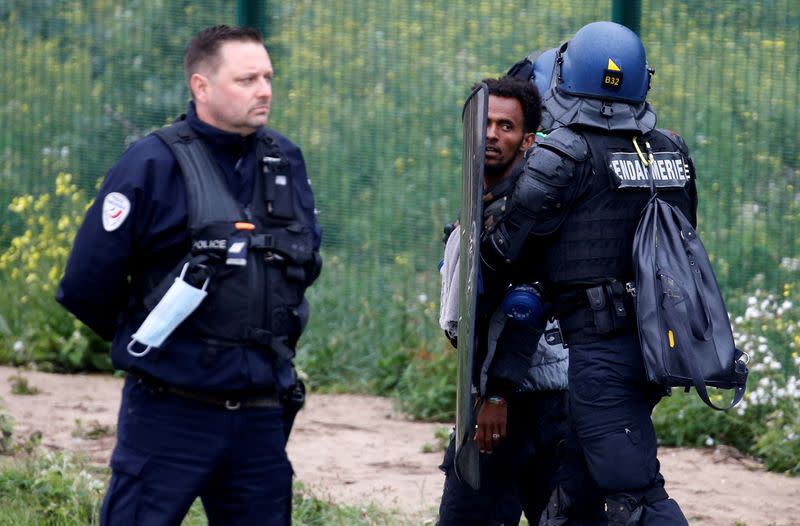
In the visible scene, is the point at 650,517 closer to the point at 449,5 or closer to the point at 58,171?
the point at 449,5

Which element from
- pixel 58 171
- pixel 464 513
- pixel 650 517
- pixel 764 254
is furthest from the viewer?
pixel 58 171

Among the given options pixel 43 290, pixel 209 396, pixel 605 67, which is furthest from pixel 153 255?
pixel 43 290

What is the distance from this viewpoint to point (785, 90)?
710cm

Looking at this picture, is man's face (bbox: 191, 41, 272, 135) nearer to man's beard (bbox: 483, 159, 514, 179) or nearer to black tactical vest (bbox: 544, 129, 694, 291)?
man's beard (bbox: 483, 159, 514, 179)

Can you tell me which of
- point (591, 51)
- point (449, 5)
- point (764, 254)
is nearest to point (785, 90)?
point (764, 254)

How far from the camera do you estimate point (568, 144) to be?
13.2 ft

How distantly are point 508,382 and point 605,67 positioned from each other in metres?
1.05

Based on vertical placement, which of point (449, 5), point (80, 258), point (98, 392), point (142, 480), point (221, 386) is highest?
point (449, 5)

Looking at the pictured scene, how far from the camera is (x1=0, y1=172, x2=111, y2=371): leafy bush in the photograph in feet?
26.1

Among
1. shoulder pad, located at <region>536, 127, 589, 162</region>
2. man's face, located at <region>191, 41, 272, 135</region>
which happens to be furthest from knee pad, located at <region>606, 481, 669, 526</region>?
man's face, located at <region>191, 41, 272, 135</region>

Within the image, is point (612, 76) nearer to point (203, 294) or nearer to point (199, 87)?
point (199, 87)

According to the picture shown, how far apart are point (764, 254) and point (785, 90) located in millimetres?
898

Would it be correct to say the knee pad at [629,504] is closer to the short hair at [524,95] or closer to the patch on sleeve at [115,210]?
the short hair at [524,95]

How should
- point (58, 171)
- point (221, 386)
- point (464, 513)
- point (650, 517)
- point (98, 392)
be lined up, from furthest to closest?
point (58, 171)
point (98, 392)
point (464, 513)
point (650, 517)
point (221, 386)
